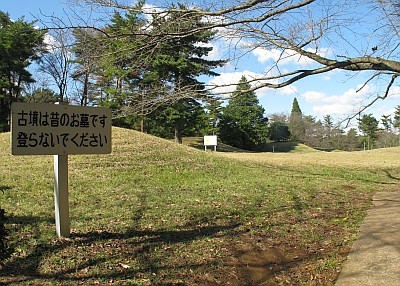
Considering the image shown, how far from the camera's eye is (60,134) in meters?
3.80

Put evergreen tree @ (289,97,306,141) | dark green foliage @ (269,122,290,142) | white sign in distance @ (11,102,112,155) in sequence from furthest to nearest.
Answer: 1. evergreen tree @ (289,97,306,141)
2. dark green foliage @ (269,122,290,142)
3. white sign in distance @ (11,102,112,155)

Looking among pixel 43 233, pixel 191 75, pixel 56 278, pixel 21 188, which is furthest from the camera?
pixel 191 75

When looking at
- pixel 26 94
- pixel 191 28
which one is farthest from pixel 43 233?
pixel 26 94

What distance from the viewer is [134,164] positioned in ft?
34.1

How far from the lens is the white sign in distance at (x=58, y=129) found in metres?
3.53

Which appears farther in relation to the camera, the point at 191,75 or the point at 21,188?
the point at 191,75

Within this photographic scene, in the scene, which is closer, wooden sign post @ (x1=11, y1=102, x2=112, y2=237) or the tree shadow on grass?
the tree shadow on grass

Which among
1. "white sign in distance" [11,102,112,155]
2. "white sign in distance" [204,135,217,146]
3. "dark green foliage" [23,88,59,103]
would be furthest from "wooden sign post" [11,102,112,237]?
"dark green foliage" [23,88,59,103]

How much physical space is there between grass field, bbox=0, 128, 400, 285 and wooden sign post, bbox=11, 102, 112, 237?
0.68 m

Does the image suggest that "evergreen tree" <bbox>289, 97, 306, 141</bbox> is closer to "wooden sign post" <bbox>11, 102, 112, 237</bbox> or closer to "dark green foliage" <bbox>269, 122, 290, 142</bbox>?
"dark green foliage" <bbox>269, 122, 290, 142</bbox>

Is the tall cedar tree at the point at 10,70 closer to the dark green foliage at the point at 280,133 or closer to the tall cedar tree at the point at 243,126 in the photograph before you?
the tall cedar tree at the point at 243,126

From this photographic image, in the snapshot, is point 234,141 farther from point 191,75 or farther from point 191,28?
point 191,28

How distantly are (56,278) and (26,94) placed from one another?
33.1 metres

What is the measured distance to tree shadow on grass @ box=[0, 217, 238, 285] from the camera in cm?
312
